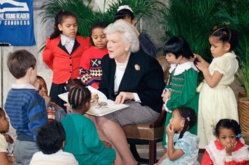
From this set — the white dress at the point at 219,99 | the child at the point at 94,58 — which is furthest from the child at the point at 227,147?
the child at the point at 94,58

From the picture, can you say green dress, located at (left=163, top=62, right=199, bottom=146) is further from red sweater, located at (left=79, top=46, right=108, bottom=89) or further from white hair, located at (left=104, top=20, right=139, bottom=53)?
red sweater, located at (left=79, top=46, right=108, bottom=89)

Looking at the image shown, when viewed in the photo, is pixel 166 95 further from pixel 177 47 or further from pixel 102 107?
pixel 102 107

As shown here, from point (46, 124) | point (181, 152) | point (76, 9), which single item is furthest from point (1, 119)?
point (76, 9)

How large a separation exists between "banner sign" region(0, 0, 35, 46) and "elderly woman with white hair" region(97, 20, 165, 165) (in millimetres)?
2116

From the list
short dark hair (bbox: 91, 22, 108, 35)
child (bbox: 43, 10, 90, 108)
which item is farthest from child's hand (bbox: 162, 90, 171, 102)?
child (bbox: 43, 10, 90, 108)

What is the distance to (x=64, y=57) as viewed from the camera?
831 centimetres

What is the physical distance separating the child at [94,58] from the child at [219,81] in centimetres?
117

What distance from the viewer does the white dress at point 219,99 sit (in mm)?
7285

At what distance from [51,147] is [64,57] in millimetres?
2776

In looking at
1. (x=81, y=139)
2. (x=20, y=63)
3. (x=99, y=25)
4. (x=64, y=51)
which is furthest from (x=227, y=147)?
(x=64, y=51)

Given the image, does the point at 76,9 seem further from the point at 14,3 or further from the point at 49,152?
the point at 49,152

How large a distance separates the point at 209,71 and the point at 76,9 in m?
2.20

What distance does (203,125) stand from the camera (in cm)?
743

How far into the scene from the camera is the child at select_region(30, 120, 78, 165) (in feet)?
18.5
